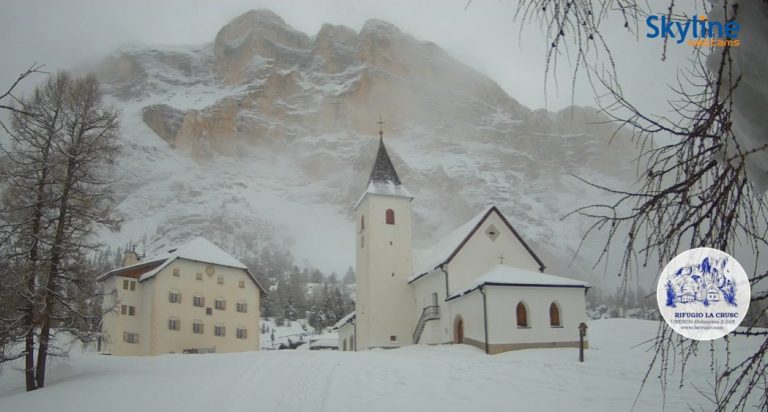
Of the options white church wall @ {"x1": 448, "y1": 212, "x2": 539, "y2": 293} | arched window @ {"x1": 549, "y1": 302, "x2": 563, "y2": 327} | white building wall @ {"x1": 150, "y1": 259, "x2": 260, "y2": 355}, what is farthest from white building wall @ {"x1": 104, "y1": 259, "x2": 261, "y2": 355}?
arched window @ {"x1": 549, "y1": 302, "x2": 563, "y2": 327}

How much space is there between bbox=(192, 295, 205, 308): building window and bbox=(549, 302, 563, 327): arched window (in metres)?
25.1

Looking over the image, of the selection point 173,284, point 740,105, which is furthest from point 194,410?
point 173,284

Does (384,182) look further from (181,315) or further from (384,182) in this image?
(181,315)

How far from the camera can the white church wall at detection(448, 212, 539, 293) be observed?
31.4 m

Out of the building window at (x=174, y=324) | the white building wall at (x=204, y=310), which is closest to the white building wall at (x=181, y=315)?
the white building wall at (x=204, y=310)

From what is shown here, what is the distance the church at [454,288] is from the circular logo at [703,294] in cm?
2131

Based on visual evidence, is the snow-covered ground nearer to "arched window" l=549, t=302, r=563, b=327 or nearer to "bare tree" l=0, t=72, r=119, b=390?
"bare tree" l=0, t=72, r=119, b=390

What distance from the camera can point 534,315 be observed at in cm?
2630

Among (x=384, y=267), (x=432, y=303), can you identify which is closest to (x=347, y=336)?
(x=384, y=267)

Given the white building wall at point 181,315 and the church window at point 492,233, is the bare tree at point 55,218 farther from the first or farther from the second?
Answer: the white building wall at point 181,315

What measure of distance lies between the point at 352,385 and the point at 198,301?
97.7 ft

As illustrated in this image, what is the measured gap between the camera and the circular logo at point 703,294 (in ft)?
13.4

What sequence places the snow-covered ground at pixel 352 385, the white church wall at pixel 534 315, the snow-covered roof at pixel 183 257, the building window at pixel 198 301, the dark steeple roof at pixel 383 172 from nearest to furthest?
the snow-covered ground at pixel 352 385 < the white church wall at pixel 534 315 < the dark steeple roof at pixel 383 172 < the snow-covered roof at pixel 183 257 < the building window at pixel 198 301

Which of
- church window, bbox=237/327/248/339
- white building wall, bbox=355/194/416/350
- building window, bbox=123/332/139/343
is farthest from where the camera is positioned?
church window, bbox=237/327/248/339
